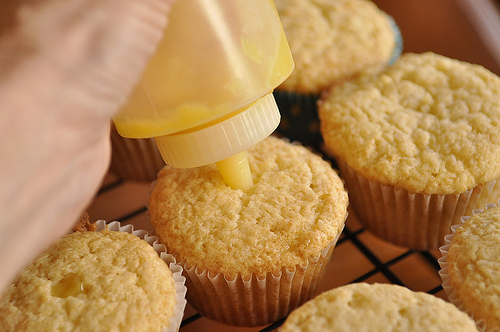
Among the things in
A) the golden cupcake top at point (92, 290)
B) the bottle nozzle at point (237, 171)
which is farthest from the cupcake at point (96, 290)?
the bottle nozzle at point (237, 171)

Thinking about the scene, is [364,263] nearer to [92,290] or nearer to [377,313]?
[377,313]

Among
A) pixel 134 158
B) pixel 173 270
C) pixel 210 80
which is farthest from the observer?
pixel 134 158

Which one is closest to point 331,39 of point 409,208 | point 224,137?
point 409,208

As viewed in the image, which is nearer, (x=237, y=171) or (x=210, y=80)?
(x=210, y=80)

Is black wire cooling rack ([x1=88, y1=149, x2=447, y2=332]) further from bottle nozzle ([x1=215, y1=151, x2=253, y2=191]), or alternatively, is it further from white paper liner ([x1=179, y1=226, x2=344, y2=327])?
A: bottle nozzle ([x1=215, y1=151, x2=253, y2=191])

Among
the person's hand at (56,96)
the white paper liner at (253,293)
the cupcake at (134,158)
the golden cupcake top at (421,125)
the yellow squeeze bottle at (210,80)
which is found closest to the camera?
the person's hand at (56,96)

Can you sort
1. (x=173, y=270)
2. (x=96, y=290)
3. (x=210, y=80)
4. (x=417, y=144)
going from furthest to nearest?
(x=417, y=144) → (x=173, y=270) → (x=96, y=290) → (x=210, y=80)

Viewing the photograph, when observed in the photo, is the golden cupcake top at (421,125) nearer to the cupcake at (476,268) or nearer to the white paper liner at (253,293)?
the cupcake at (476,268)

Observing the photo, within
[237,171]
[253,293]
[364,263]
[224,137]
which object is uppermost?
[224,137]

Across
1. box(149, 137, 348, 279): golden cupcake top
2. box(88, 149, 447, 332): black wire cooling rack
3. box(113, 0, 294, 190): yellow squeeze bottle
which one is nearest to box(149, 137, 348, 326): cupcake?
box(149, 137, 348, 279): golden cupcake top
